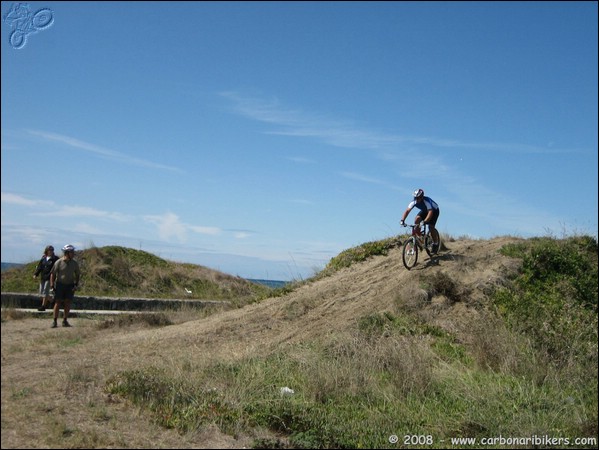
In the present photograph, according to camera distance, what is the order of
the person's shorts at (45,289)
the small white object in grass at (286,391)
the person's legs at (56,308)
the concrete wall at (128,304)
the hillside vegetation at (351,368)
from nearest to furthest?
the hillside vegetation at (351,368) → the person's shorts at (45,289) → the person's legs at (56,308) → the small white object in grass at (286,391) → the concrete wall at (128,304)

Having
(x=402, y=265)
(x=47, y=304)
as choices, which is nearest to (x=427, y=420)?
(x=47, y=304)

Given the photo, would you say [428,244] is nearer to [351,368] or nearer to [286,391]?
[351,368]

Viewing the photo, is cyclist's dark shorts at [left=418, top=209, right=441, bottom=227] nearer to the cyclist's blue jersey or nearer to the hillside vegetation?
the cyclist's blue jersey

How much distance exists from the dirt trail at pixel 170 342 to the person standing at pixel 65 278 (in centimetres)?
31

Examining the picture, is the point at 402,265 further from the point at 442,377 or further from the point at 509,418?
the point at 509,418

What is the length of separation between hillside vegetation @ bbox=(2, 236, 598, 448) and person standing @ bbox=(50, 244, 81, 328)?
1.04ft

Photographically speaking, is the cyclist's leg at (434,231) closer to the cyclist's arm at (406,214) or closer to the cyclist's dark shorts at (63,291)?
the cyclist's arm at (406,214)

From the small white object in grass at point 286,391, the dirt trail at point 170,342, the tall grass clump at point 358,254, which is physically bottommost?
the small white object in grass at point 286,391

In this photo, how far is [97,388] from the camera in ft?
Answer: 19.6

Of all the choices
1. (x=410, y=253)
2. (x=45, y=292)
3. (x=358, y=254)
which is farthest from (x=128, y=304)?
(x=45, y=292)

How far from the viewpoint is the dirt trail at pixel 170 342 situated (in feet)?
15.2

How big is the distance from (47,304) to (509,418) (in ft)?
17.8

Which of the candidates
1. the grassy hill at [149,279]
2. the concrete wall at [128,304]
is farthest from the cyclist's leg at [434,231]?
the concrete wall at [128,304]

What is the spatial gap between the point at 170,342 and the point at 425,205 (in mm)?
7351
